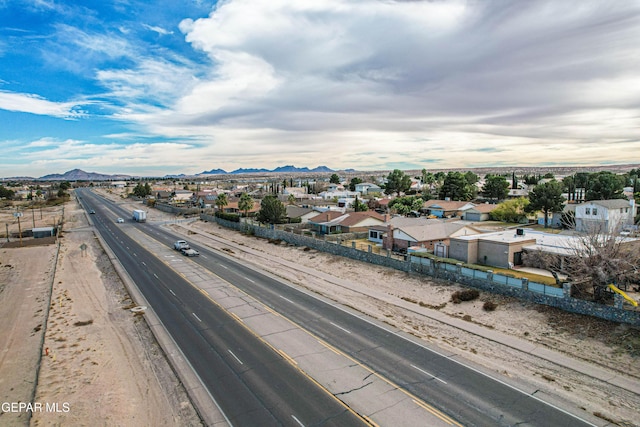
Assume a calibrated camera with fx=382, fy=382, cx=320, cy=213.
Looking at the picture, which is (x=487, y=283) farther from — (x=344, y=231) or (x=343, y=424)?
(x=344, y=231)

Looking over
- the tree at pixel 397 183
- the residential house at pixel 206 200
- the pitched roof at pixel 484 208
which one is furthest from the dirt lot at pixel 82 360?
the tree at pixel 397 183

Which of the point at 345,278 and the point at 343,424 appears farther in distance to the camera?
the point at 345,278

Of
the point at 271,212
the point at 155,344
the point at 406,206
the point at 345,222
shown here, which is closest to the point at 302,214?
the point at 271,212

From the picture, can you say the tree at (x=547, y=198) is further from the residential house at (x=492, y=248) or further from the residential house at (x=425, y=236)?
the residential house at (x=492, y=248)

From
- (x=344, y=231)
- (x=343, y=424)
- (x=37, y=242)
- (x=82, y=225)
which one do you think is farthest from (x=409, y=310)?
(x=82, y=225)

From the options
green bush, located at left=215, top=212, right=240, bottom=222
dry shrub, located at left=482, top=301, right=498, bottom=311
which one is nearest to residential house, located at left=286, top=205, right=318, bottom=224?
green bush, located at left=215, top=212, right=240, bottom=222
